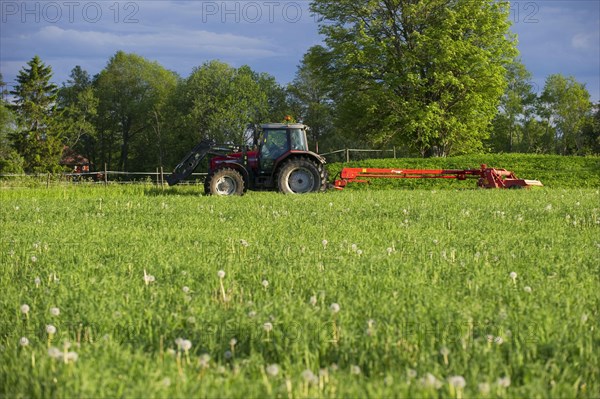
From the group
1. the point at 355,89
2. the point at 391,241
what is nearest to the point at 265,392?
the point at 391,241

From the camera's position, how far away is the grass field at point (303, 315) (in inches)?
Result: 99.7

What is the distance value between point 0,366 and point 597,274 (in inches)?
164

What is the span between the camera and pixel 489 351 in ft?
9.16

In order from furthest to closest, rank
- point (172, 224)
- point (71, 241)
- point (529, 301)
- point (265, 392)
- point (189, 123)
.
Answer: point (189, 123) < point (172, 224) < point (71, 241) < point (529, 301) < point (265, 392)

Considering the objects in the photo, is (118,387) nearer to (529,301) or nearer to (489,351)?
(489,351)

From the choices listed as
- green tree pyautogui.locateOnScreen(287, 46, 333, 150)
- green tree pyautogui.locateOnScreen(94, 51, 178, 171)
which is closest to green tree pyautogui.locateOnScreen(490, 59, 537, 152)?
green tree pyautogui.locateOnScreen(287, 46, 333, 150)

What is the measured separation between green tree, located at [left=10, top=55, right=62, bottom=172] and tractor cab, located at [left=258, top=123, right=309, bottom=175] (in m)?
40.3

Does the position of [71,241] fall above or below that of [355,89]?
below

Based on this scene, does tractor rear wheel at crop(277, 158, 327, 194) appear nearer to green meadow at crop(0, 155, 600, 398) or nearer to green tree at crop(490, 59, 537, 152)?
green meadow at crop(0, 155, 600, 398)

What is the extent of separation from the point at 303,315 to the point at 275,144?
14420mm

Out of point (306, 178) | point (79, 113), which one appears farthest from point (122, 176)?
point (306, 178)

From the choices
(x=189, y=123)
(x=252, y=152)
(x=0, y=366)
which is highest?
(x=189, y=123)

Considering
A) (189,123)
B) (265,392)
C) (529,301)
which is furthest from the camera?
(189,123)

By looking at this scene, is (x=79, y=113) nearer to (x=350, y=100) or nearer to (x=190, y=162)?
(x=350, y=100)
